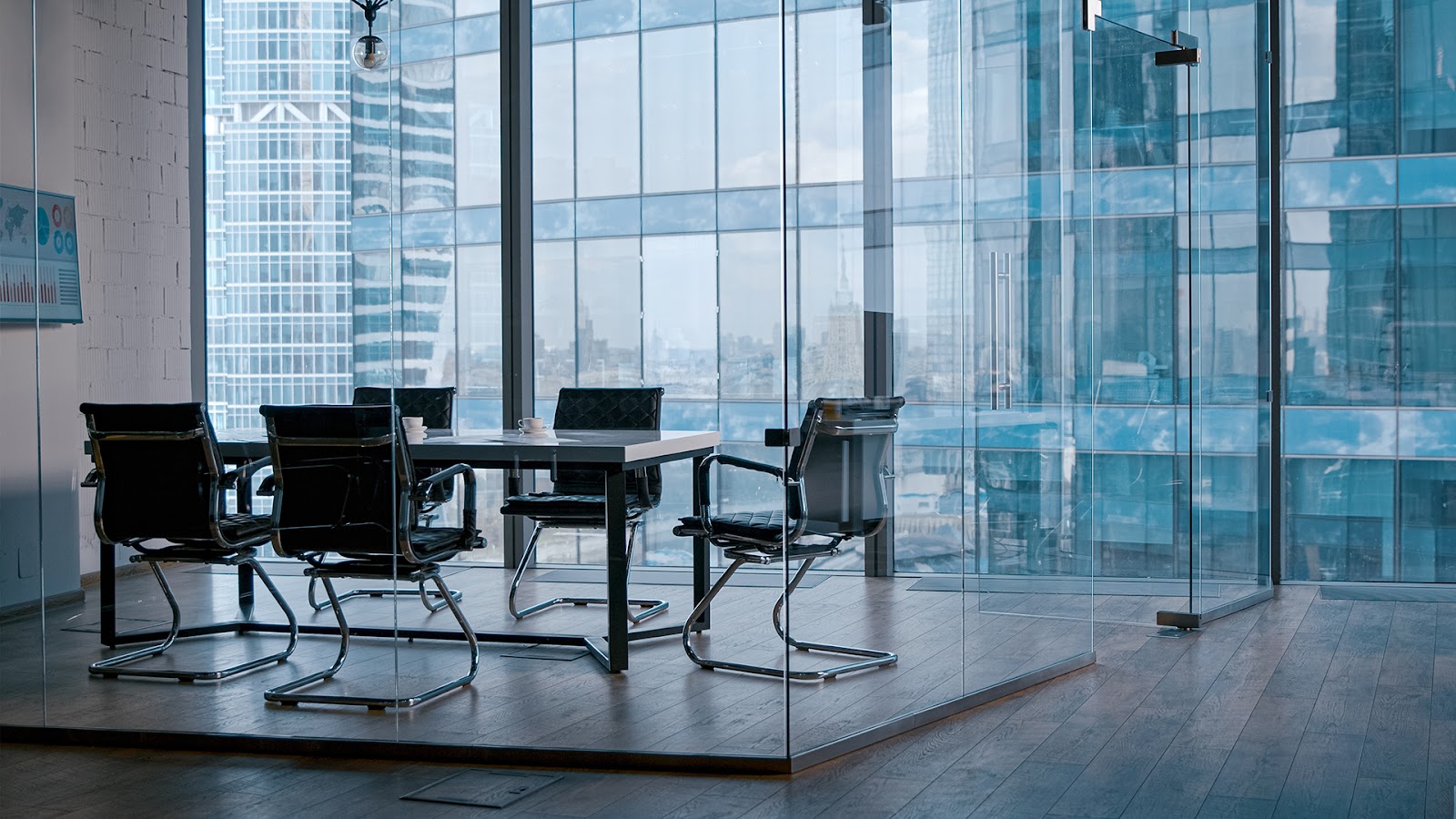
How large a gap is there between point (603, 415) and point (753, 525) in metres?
0.65

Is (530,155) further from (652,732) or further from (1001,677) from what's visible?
(1001,677)

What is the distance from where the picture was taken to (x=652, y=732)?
12.7 feet

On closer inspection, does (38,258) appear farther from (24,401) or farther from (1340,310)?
(1340,310)

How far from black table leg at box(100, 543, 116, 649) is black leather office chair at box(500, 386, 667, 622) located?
1.17 m

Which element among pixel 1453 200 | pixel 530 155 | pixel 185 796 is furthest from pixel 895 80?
pixel 1453 200

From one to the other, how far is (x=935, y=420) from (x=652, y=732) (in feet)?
4.10

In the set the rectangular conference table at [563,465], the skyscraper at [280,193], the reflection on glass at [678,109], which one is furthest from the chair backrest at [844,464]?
the skyscraper at [280,193]

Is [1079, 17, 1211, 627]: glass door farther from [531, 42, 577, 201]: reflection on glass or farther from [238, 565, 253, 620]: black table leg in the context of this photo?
[238, 565, 253, 620]: black table leg

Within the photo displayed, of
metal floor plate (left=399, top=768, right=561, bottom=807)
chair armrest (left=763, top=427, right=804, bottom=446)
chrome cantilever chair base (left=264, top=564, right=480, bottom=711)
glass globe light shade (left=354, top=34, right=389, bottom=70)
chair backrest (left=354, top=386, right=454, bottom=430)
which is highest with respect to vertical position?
glass globe light shade (left=354, top=34, right=389, bottom=70)

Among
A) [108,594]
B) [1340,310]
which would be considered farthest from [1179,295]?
[108,594]

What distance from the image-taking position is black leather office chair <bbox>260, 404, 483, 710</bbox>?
401cm

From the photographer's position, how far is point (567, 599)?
4.40 m

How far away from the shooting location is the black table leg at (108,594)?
13.8 feet

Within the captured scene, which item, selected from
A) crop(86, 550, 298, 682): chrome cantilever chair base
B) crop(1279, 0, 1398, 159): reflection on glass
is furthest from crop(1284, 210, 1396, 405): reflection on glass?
crop(86, 550, 298, 682): chrome cantilever chair base
